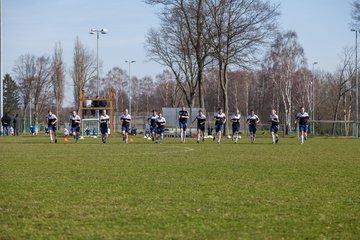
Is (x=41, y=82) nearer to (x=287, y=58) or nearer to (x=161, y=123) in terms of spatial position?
(x=287, y=58)

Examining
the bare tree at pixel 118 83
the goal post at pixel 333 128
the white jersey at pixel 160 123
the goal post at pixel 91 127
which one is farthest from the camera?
the bare tree at pixel 118 83

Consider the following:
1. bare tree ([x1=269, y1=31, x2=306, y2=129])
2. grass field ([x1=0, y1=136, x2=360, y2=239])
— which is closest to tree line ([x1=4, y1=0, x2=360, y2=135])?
bare tree ([x1=269, y1=31, x2=306, y2=129])

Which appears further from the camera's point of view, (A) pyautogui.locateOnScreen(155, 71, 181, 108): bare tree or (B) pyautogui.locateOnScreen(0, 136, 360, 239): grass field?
(A) pyautogui.locateOnScreen(155, 71, 181, 108): bare tree

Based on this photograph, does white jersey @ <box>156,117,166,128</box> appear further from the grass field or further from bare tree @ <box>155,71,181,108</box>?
bare tree @ <box>155,71,181,108</box>

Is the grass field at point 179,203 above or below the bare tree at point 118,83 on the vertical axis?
below

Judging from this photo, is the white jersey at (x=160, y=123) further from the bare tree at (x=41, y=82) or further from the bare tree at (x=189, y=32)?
the bare tree at (x=41, y=82)

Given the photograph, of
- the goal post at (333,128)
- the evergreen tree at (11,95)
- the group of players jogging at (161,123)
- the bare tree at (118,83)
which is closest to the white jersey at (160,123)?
the group of players jogging at (161,123)

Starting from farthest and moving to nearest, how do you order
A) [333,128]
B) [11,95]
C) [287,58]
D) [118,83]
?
[118,83] < [11,95] < [287,58] < [333,128]

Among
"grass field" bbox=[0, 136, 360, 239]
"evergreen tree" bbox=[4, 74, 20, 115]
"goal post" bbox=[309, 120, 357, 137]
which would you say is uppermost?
"evergreen tree" bbox=[4, 74, 20, 115]

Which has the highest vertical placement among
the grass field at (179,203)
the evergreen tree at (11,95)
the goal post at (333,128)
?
the evergreen tree at (11,95)

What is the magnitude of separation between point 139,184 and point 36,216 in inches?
137

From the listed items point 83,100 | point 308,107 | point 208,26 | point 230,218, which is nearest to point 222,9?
point 208,26

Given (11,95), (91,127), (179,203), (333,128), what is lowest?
(179,203)

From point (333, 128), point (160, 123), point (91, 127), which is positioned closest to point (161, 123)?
point (160, 123)
